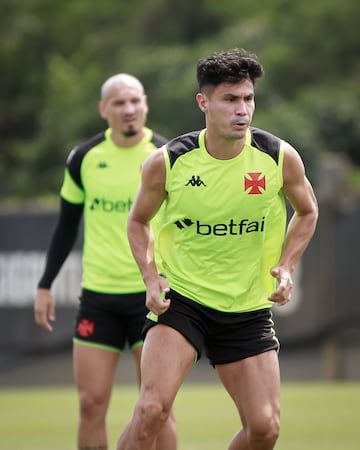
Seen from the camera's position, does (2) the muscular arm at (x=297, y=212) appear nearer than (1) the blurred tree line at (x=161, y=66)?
Yes

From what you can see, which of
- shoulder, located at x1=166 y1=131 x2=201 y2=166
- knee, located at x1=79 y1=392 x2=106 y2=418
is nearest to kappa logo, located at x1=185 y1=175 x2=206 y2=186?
shoulder, located at x1=166 y1=131 x2=201 y2=166

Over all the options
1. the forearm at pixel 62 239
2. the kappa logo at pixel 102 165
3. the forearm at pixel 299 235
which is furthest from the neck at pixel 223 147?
the forearm at pixel 62 239

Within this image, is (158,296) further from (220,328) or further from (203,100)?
(203,100)

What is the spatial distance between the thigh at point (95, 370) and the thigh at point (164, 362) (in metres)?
1.62

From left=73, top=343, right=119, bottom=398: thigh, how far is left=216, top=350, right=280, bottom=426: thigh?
1.61 meters

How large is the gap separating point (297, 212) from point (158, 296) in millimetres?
924

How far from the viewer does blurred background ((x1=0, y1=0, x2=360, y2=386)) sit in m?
16.7

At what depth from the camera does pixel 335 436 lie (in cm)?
1140

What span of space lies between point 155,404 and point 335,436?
4804 millimetres

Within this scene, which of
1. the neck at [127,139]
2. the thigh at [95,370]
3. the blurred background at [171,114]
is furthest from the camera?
the blurred background at [171,114]

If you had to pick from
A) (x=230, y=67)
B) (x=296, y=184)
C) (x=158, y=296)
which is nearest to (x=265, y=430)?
(x=158, y=296)

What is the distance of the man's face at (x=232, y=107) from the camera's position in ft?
23.1

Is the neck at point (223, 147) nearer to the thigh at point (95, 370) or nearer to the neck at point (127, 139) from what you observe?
the neck at point (127, 139)

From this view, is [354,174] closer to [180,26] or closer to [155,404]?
[180,26]
